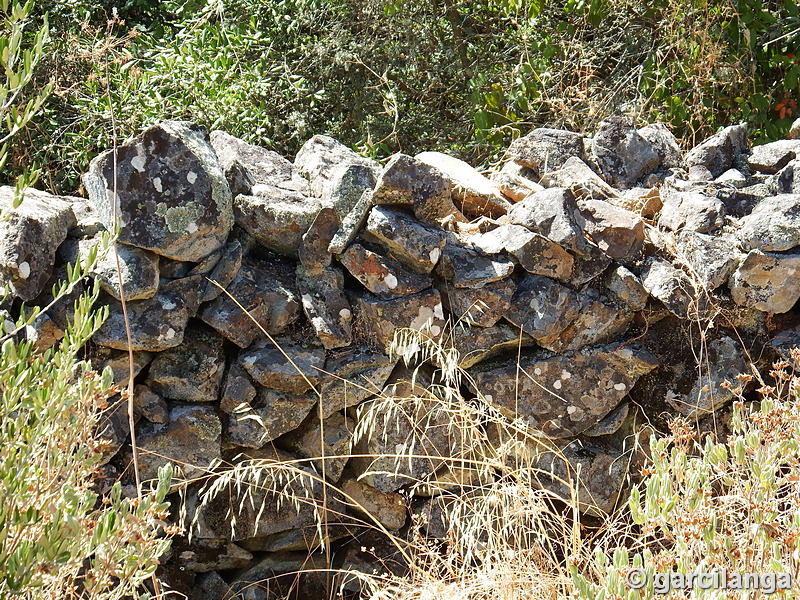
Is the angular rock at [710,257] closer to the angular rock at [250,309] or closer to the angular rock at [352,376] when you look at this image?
the angular rock at [352,376]

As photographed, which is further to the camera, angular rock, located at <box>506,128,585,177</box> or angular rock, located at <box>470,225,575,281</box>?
angular rock, located at <box>506,128,585,177</box>

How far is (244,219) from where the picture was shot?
3.26 metres

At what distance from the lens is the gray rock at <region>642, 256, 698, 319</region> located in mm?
3273

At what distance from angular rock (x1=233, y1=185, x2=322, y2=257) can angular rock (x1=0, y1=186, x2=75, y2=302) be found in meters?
0.65

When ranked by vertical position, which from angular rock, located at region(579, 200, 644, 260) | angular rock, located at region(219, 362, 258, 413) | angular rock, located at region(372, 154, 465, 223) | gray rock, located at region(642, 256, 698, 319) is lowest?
angular rock, located at region(219, 362, 258, 413)

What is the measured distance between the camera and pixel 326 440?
11.0 ft

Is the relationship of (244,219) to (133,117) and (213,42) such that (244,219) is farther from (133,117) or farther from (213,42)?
(213,42)

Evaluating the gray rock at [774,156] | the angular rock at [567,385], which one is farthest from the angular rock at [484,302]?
the gray rock at [774,156]

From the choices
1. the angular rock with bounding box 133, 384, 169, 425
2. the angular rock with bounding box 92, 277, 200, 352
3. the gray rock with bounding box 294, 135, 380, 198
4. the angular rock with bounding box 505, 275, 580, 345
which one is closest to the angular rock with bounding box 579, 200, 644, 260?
the angular rock with bounding box 505, 275, 580, 345

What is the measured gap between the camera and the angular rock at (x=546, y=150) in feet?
12.6

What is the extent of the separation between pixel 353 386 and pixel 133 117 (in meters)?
3.13

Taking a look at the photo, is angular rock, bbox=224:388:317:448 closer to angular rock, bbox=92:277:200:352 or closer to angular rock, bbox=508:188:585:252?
angular rock, bbox=92:277:200:352

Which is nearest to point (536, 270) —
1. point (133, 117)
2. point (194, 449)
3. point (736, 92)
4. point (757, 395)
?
point (757, 395)

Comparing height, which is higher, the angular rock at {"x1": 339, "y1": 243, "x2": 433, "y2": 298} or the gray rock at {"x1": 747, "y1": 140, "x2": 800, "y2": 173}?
the gray rock at {"x1": 747, "y1": 140, "x2": 800, "y2": 173}
